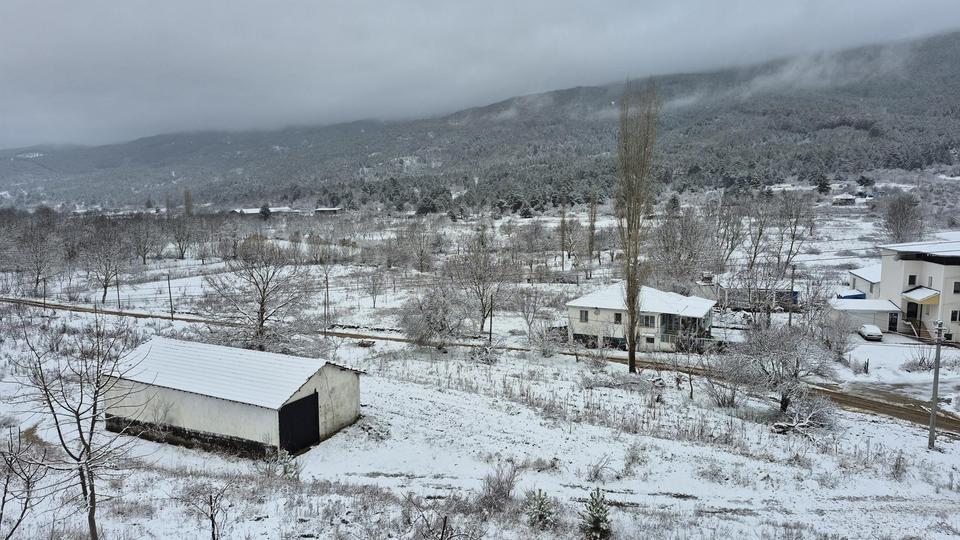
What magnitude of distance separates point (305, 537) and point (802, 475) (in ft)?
41.5

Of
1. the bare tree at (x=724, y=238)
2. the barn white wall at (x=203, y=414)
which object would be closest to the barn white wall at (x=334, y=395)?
the barn white wall at (x=203, y=414)

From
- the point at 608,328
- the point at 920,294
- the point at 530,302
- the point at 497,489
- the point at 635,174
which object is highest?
the point at 635,174

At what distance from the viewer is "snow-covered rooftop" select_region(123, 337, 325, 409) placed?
54.1 ft

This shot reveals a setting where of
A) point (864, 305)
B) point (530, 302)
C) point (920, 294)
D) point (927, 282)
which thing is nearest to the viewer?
point (920, 294)

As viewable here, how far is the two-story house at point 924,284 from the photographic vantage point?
34.3 m

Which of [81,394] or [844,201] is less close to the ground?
[81,394]

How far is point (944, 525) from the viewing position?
12.0 metres

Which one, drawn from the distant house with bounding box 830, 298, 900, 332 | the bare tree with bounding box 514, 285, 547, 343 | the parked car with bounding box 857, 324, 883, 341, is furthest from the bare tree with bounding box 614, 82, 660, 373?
the parked car with bounding box 857, 324, 883, 341

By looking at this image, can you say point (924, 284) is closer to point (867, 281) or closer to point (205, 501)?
point (867, 281)

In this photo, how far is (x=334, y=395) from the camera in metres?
18.0

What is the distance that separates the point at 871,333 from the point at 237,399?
3762 cm

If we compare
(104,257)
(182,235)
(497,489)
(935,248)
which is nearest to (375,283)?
(104,257)

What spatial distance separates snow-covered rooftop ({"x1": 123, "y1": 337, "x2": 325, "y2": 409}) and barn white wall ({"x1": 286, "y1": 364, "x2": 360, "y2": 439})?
40 centimetres

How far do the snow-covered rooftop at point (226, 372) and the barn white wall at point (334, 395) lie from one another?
40cm
